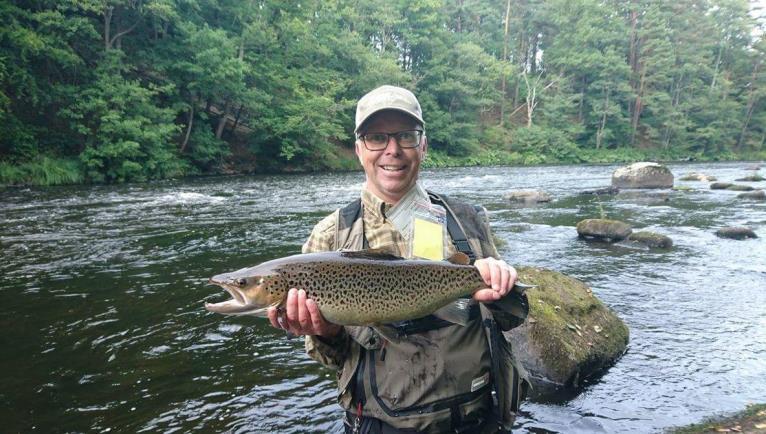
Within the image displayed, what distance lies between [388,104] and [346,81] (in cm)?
3759

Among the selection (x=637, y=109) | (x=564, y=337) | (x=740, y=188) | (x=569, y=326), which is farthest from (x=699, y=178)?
(x=637, y=109)

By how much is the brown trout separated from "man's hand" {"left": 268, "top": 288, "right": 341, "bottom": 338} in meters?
0.04

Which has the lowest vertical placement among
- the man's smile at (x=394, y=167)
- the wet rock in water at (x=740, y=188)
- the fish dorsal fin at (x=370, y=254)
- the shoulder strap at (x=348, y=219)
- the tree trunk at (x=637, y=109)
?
the wet rock in water at (x=740, y=188)

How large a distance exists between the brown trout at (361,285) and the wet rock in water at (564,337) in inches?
110

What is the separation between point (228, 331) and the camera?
20.0ft

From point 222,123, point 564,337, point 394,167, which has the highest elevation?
point 222,123

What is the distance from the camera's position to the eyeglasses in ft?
8.42

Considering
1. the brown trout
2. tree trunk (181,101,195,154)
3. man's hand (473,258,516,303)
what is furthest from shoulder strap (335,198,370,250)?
tree trunk (181,101,195,154)

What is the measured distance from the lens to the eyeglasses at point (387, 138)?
2566 millimetres

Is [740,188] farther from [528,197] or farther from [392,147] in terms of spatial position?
[392,147]

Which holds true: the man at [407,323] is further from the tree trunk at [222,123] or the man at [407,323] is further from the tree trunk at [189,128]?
the tree trunk at [222,123]

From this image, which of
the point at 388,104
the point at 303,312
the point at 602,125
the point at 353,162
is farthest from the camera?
the point at 602,125

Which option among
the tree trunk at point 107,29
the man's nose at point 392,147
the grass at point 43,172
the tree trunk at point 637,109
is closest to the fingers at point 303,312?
the man's nose at point 392,147

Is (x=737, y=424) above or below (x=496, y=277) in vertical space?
below
